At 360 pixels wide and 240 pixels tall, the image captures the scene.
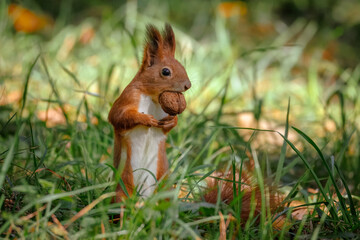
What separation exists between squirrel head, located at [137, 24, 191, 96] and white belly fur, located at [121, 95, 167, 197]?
5 cm

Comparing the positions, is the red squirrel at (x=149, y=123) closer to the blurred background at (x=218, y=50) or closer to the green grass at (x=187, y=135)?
the green grass at (x=187, y=135)

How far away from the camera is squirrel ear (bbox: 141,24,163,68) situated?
Answer: 1.47 meters

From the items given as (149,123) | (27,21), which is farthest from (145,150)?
(27,21)

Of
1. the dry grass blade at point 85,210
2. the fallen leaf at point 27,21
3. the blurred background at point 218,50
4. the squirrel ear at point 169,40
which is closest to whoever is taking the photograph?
the dry grass blade at point 85,210

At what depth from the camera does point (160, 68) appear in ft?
4.75

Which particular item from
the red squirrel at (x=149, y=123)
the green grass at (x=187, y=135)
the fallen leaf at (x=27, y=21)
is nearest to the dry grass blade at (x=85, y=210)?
the green grass at (x=187, y=135)

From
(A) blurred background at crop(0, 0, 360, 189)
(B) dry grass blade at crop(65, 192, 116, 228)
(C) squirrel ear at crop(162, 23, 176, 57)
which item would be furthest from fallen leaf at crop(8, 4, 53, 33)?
(B) dry grass blade at crop(65, 192, 116, 228)

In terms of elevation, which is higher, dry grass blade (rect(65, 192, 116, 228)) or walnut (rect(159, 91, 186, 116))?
walnut (rect(159, 91, 186, 116))

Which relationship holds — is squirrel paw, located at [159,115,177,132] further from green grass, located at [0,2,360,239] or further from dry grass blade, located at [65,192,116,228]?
dry grass blade, located at [65,192,116,228]

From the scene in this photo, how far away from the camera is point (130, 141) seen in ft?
4.68

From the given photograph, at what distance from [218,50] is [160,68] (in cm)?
273

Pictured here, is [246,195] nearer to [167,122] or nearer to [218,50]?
[167,122]

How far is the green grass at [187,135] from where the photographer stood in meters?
1.30

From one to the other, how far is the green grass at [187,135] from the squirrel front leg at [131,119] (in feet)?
0.46
